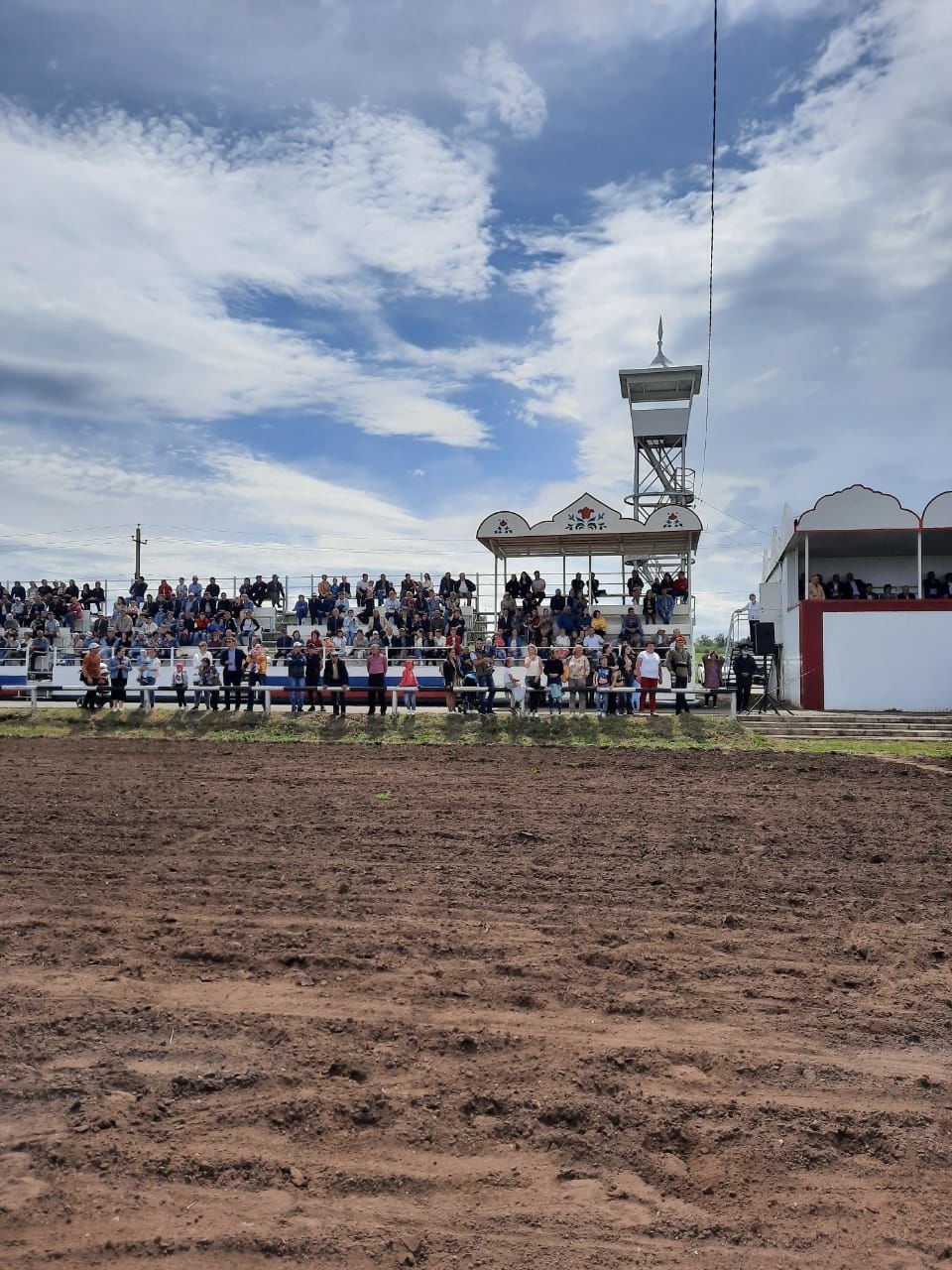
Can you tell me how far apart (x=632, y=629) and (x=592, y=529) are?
3.80 m

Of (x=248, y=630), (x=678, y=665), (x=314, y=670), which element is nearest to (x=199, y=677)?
(x=314, y=670)

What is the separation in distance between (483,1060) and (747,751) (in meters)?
12.9

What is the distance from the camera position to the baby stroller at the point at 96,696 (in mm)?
22281

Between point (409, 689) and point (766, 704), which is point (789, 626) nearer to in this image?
point (766, 704)

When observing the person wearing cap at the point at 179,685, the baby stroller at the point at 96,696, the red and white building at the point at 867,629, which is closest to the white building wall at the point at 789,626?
the red and white building at the point at 867,629

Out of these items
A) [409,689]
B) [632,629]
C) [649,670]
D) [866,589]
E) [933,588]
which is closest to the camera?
[649,670]

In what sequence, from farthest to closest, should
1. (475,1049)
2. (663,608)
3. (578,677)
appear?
(663,608), (578,677), (475,1049)

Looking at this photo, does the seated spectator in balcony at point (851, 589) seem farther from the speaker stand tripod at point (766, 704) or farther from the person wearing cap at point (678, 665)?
the person wearing cap at point (678, 665)

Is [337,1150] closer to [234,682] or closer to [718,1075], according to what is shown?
[718,1075]

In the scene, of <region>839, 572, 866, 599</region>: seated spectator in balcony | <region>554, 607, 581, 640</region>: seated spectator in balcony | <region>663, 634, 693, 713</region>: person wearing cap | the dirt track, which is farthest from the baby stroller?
<region>839, 572, 866, 599</region>: seated spectator in balcony

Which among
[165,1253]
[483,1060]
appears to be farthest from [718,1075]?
[165,1253]

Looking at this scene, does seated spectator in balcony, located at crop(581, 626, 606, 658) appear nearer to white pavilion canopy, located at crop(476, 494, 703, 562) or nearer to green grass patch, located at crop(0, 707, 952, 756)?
green grass patch, located at crop(0, 707, 952, 756)

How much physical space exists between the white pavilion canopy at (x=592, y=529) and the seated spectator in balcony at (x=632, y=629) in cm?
298

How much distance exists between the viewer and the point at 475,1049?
452 centimetres
